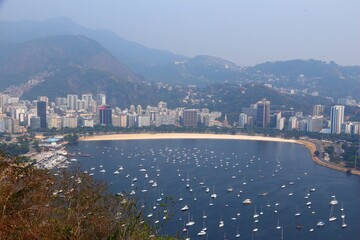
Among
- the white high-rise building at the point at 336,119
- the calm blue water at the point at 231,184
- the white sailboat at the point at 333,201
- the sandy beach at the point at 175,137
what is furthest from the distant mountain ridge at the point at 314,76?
the white sailboat at the point at 333,201

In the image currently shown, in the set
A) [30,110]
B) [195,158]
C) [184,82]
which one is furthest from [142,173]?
[184,82]

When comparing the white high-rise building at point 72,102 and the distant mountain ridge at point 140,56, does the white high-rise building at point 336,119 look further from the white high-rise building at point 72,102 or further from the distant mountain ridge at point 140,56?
the distant mountain ridge at point 140,56

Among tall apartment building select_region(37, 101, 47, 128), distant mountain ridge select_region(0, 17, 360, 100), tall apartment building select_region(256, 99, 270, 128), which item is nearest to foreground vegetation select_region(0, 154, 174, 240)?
tall apartment building select_region(37, 101, 47, 128)

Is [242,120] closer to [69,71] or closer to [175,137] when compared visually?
A: [175,137]

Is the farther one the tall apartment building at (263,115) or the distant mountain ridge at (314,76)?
the distant mountain ridge at (314,76)

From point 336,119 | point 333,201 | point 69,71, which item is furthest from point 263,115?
point 69,71

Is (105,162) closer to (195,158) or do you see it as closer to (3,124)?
(195,158)
